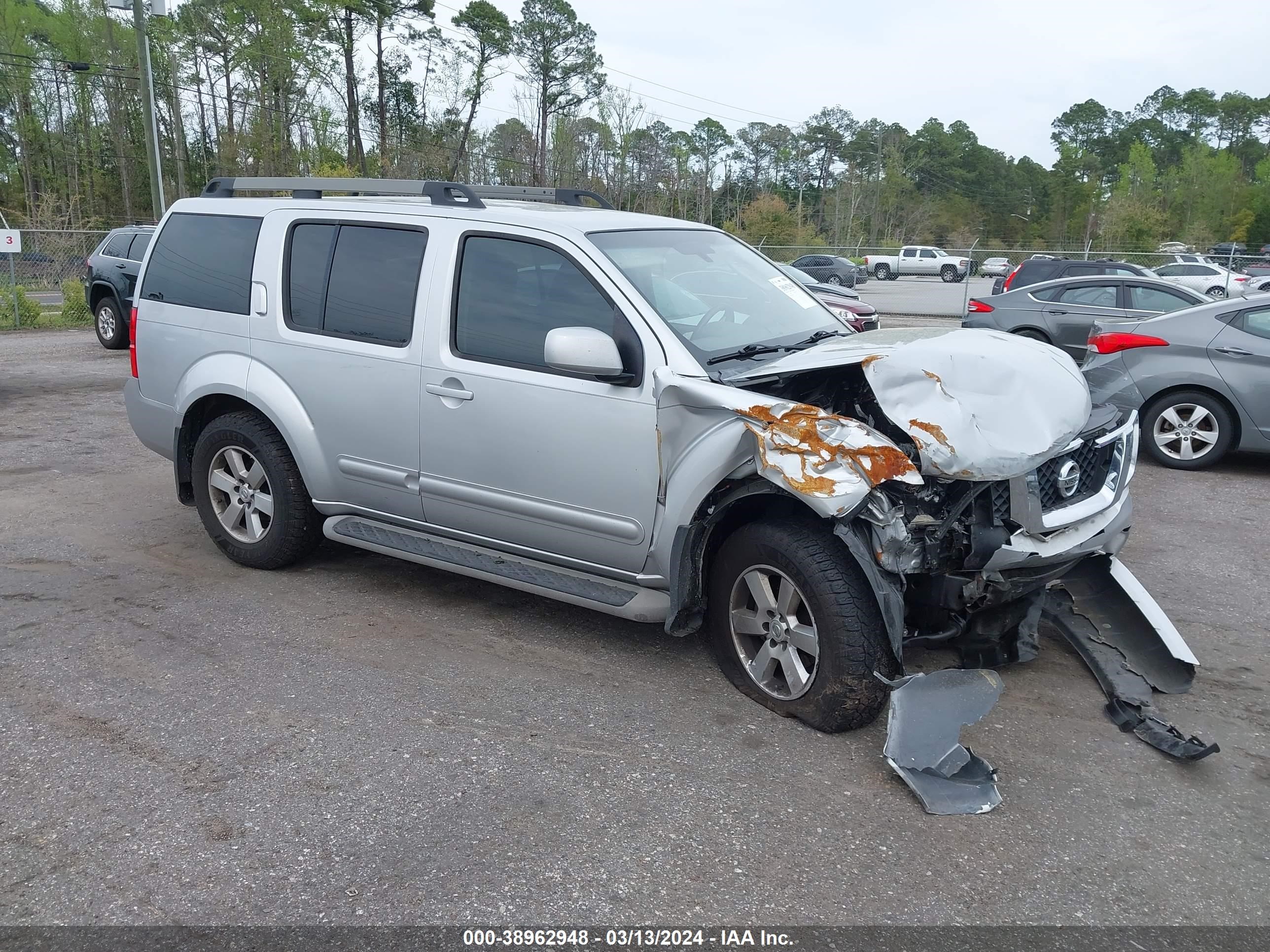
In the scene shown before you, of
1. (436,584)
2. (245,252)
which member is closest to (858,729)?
(436,584)

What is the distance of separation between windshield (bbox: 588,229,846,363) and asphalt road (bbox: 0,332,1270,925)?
1429 mm

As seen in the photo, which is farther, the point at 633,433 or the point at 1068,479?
the point at 633,433

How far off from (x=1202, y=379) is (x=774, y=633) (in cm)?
591

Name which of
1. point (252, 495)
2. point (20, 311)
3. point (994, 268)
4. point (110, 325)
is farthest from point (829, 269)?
point (252, 495)

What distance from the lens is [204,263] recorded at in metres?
5.56

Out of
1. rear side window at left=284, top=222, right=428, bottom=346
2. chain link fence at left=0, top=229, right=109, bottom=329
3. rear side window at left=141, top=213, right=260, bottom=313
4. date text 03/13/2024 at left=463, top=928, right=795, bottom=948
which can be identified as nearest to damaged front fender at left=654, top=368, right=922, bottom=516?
date text 03/13/2024 at left=463, top=928, right=795, bottom=948

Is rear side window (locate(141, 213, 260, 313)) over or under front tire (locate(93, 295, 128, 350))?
over

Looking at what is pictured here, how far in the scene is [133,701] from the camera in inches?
158

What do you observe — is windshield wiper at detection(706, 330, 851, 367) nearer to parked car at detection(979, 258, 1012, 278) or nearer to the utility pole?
the utility pole

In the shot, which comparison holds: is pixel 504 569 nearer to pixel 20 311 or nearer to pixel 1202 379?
pixel 1202 379

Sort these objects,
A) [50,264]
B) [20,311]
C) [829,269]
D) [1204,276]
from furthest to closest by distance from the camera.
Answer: [829,269] → [1204,276] → [50,264] → [20,311]

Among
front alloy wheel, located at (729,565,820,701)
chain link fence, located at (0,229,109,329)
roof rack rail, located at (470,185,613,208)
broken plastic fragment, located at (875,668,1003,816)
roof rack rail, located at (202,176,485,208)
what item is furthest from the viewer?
chain link fence, located at (0,229,109,329)

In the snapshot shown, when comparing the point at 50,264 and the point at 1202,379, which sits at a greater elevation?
the point at 1202,379

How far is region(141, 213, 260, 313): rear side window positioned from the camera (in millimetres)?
5371
